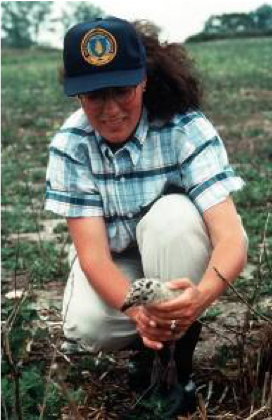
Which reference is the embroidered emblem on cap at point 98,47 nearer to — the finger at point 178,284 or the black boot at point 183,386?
the finger at point 178,284

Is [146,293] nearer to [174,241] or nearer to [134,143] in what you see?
[174,241]

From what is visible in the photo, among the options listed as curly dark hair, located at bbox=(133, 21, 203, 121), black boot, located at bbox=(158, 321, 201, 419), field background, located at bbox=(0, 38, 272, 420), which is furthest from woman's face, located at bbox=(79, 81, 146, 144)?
black boot, located at bbox=(158, 321, 201, 419)

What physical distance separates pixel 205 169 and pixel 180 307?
0.57 metres

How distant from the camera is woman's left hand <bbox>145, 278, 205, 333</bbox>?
7.34 ft

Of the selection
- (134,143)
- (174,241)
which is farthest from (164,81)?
(174,241)

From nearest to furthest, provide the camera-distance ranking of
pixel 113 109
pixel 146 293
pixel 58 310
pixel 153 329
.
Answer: pixel 146 293, pixel 153 329, pixel 113 109, pixel 58 310

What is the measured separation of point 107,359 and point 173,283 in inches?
33.1

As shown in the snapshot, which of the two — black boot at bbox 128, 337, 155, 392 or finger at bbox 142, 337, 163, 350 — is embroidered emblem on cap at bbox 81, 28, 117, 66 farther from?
black boot at bbox 128, 337, 155, 392

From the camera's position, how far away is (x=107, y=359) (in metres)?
2.98

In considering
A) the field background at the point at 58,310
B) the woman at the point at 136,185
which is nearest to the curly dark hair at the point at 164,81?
the woman at the point at 136,185

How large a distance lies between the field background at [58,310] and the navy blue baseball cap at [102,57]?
0.55 m

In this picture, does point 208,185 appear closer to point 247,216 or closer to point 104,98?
point 104,98

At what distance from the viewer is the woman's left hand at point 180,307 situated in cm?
224

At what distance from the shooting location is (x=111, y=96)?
2527 millimetres
